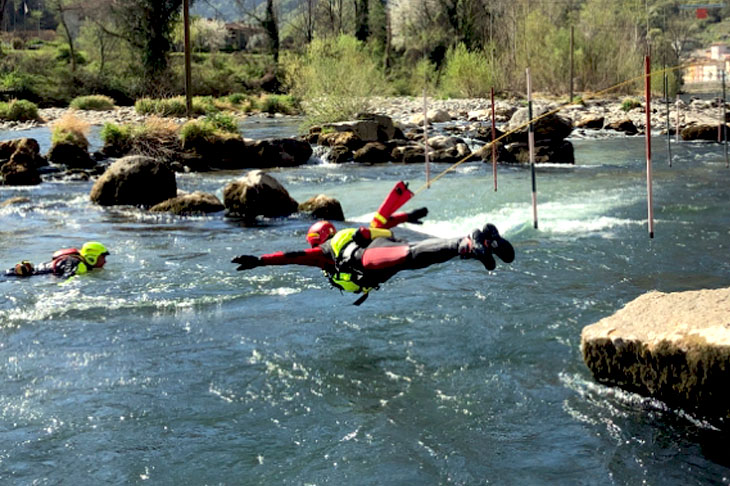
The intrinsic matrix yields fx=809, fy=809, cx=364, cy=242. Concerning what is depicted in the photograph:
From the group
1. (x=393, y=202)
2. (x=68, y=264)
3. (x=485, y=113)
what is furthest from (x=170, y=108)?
(x=393, y=202)

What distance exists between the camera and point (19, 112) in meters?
35.7

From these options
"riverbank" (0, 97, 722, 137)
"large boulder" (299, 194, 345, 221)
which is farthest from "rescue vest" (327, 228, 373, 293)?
"riverbank" (0, 97, 722, 137)

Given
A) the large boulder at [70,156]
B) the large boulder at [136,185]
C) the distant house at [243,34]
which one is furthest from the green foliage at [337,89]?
the distant house at [243,34]

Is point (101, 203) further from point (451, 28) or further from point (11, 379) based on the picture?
point (451, 28)

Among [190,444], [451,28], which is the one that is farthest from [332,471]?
[451,28]

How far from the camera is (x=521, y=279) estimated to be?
32.4 feet

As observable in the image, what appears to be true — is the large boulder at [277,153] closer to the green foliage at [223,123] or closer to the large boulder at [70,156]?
the green foliage at [223,123]

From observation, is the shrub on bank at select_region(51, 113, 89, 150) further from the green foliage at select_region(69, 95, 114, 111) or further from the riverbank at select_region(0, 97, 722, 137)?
the green foliage at select_region(69, 95, 114, 111)

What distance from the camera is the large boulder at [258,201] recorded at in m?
14.7

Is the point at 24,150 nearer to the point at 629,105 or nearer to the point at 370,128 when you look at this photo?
the point at 370,128

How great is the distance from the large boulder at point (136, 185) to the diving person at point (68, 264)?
18.0 ft

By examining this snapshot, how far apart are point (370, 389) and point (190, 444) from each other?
5.11ft

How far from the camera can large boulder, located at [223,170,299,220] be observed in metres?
14.7

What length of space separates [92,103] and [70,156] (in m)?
23.4
